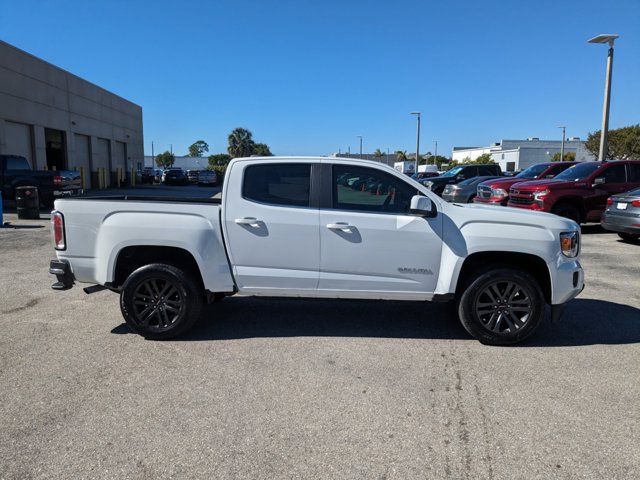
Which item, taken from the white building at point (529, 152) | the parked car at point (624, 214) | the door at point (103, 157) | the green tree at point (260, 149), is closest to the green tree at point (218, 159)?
the green tree at point (260, 149)

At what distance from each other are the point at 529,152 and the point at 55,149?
68.6 metres

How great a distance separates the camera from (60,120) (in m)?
29.9

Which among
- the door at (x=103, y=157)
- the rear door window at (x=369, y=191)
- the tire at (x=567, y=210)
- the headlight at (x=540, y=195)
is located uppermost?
the door at (x=103, y=157)

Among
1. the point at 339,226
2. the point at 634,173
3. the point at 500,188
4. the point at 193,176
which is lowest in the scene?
the point at 339,226

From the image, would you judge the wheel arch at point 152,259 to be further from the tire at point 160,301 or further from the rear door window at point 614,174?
the rear door window at point 614,174

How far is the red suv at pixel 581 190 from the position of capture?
12789mm

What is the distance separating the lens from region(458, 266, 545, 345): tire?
16.1ft

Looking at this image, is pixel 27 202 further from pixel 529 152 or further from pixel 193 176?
pixel 529 152

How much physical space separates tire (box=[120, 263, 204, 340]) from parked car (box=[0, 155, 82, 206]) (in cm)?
1443

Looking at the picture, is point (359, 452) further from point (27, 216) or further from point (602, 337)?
point (27, 216)

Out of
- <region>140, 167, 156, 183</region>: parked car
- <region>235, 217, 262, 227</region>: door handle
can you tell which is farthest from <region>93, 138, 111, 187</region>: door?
<region>235, 217, 262, 227</region>: door handle

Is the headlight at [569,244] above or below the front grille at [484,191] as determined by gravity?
below

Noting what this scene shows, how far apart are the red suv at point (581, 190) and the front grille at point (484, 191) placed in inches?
61.6

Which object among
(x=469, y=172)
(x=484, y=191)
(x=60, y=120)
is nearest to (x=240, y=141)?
(x=60, y=120)
